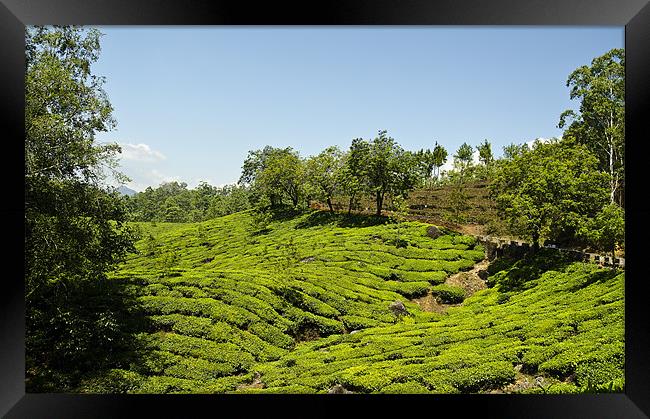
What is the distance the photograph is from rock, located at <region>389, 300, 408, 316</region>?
205 mm

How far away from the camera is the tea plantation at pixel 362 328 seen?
732 cm

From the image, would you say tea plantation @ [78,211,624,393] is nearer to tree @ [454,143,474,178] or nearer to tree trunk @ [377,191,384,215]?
tree trunk @ [377,191,384,215]

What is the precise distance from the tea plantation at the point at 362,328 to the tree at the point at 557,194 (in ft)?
3.90

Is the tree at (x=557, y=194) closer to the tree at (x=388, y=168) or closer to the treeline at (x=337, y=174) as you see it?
the treeline at (x=337, y=174)

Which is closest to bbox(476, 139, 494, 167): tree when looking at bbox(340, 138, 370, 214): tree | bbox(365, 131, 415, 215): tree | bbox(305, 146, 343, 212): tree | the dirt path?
bbox(365, 131, 415, 215): tree

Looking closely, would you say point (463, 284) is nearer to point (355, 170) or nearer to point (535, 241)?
point (535, 241)

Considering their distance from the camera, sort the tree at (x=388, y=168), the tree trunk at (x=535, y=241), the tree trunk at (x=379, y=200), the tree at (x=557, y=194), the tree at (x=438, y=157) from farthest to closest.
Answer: the tree at (x=438, y=157)
the tree trunk at (x=379, y=200)
the tree at (x=388, y=168)
the tree trunk at (x=535, y=241)
the tree at (x=557, y=194)

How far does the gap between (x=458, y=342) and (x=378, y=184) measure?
471 inches

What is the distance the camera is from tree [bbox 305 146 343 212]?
22.0 meters

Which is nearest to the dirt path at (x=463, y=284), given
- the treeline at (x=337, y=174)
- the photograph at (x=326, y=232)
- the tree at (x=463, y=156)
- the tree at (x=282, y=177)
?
the photograph at (x=326, y=232)

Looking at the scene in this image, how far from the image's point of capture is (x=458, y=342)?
9266mm

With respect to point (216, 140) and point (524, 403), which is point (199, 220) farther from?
point (524, 403)

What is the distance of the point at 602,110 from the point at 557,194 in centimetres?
465
